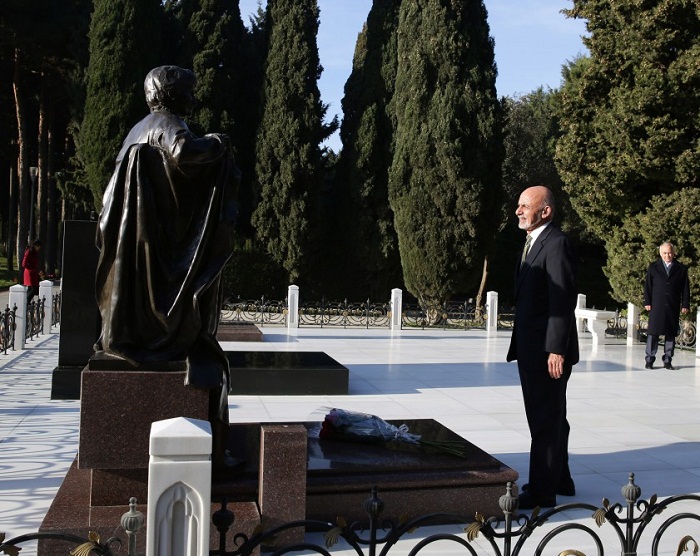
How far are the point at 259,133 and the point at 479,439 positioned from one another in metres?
20.4

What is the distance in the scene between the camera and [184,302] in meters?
4.20

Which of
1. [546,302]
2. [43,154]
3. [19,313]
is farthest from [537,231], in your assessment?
[43,154]

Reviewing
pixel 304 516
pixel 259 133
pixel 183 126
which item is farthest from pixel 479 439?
pixel 259 133

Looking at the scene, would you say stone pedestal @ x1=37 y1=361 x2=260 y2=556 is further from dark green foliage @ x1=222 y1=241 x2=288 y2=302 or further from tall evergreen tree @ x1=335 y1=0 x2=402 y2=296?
tall evergreen tree @ x1=335 y1=0 x2=402 y2=296

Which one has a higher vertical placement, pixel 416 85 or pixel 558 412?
pixel 416 85

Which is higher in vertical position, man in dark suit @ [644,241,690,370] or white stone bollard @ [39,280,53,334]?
man in dark suit @ [644,241,690,370]

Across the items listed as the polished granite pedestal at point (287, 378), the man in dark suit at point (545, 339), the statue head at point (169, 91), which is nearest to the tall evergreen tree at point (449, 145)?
the polished granite pedestal at point (287, 378)

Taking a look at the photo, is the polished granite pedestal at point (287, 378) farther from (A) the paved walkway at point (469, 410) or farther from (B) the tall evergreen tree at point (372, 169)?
(B) the tall evergreen tree at point (372, 169)

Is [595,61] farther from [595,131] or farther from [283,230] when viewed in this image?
[283,230]

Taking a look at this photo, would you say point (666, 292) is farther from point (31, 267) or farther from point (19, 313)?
point (31, 267)

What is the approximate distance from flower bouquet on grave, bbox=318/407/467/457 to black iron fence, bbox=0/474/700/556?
84cm

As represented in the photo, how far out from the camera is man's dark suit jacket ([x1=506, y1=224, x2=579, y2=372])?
16.2 feet

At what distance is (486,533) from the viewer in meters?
3.03

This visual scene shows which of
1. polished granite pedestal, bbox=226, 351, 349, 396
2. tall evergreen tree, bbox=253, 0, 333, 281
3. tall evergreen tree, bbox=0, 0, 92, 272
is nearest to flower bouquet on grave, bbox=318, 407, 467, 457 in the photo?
polished granite pedestal, bbox=226, 351, 349, 396
